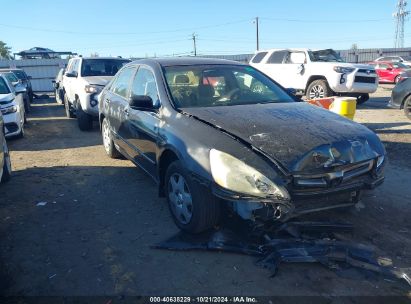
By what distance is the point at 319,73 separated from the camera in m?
11.9

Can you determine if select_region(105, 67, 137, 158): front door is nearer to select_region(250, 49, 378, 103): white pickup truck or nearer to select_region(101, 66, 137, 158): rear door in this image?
select_region(101, 66, 137, 158): rear door

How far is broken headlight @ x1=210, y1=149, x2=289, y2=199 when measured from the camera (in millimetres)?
2832

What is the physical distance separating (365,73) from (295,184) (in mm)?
10495

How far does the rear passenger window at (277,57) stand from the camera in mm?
13128

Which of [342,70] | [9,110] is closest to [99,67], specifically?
[9,110]

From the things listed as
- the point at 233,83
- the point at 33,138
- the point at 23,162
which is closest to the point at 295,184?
the point at 233,83

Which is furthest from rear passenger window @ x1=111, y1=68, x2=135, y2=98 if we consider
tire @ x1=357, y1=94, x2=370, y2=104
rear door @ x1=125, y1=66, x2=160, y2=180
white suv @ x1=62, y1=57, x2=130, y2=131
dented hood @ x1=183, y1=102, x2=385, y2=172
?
tire @ x1=357, y1=94, x2=370, y2=104

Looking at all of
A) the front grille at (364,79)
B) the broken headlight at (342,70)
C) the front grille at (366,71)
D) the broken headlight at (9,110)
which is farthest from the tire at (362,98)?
the broken headlight at (9,110)

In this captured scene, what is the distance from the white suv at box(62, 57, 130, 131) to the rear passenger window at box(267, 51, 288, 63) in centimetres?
560

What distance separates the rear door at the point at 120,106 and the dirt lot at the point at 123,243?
606 mm

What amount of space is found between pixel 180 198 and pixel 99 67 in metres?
7.54

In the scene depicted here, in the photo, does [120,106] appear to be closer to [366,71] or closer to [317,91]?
[317,91]

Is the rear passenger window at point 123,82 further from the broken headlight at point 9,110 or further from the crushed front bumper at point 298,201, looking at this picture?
the broken headlight at point 9,110

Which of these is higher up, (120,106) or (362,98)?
(120,106)
